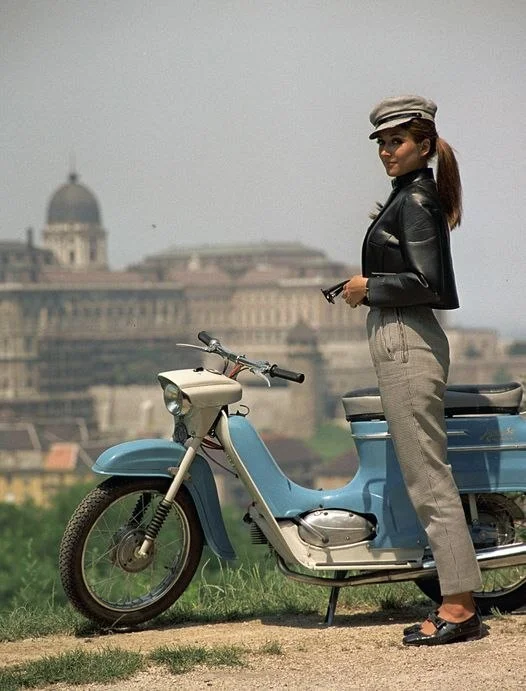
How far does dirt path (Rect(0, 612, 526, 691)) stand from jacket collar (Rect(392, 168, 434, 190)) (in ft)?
3.01

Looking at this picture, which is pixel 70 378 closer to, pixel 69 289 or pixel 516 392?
pixel 69 289

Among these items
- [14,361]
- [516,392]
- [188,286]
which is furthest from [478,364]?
[516,392]

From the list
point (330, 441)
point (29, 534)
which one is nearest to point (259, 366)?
point (29, 534)

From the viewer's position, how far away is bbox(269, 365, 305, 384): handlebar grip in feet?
10.4

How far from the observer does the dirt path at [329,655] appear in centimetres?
282

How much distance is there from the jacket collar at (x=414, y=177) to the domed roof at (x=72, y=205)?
4632 inches

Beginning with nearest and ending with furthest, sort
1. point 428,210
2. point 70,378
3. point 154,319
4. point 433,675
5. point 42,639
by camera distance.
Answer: point 433,675, point 428,210, point 42,639, point 70,378, point 154,319

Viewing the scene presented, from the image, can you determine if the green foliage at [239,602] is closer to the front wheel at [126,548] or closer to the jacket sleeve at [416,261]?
the front wheel at [126,548]

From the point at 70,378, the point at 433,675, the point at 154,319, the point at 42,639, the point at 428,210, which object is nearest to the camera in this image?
the point at 433,675

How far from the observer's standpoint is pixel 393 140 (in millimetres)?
3189

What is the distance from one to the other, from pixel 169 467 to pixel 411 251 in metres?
0.70

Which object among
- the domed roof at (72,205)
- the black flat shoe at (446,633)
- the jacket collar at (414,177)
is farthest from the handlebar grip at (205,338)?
the domed roof at (72,205)

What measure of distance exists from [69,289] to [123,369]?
902 cm

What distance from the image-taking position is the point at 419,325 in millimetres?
3160
